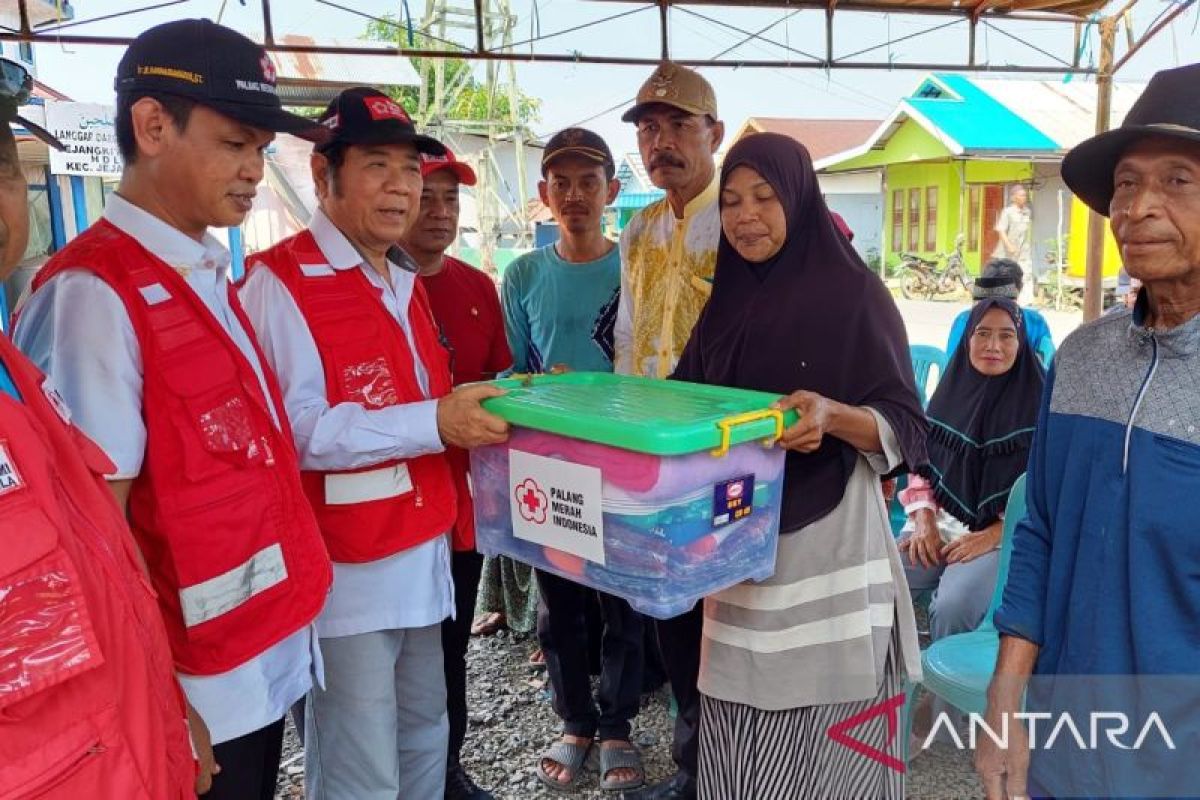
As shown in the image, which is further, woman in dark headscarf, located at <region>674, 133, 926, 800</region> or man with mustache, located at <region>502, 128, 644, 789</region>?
man with mustache, located at <region>502, 128, 644, 789</region>

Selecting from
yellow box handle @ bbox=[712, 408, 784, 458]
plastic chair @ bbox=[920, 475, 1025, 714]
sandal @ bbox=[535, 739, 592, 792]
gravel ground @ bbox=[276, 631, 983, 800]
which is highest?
yellow box handle @ bbox=[712, 408, 784, 458]

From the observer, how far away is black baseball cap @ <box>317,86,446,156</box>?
1986 mm

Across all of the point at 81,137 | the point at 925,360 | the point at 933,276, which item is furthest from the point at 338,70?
the point at 933,276

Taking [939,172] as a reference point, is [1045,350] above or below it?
below

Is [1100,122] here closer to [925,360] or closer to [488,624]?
[925,360]

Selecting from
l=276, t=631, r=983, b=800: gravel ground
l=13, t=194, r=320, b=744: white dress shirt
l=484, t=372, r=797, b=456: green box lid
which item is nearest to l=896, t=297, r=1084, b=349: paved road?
l=276, t=631, r=983, b=800: gravel ground

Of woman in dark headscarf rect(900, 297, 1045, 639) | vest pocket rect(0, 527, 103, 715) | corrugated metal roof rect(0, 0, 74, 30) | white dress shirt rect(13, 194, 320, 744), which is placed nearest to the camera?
vest pocket rect(0, 527, 103, 715)

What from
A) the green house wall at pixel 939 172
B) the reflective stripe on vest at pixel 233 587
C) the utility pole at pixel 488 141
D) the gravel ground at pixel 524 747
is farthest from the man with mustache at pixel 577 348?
the green house wall at pixel 939 172

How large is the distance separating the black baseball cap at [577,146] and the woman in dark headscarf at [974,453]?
1.74 meters

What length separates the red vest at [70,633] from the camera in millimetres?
957

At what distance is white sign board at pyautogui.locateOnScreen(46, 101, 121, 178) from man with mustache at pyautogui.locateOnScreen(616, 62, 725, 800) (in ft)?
15.1

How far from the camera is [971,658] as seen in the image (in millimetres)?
2754

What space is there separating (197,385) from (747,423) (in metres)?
1.02

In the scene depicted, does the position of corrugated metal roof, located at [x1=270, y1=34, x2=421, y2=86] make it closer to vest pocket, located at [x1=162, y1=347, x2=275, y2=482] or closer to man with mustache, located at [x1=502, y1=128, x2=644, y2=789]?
man with mustache, located at [x1=502, y1=128, x2=644, y2=789]
